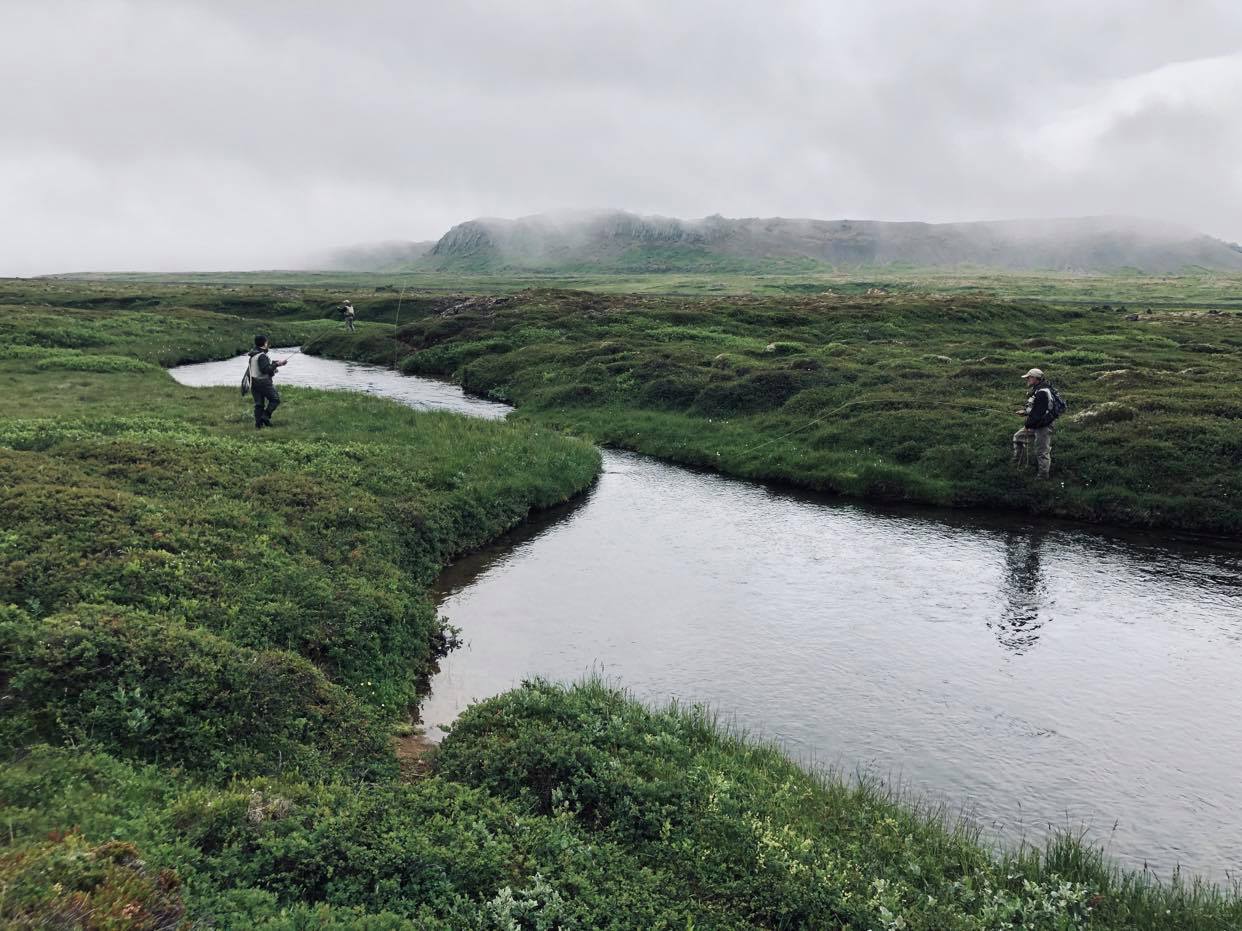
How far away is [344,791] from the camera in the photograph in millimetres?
10398

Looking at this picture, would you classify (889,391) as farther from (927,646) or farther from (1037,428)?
(927,646)

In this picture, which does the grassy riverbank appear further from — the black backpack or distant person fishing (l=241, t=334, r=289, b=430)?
distant person fishing (l=241, t=334, r=289, b=430)

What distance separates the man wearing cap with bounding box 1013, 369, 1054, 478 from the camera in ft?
95.2

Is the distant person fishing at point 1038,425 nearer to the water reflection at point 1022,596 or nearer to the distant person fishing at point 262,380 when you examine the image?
the water reflection at point 1022,596

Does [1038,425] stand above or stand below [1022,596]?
above

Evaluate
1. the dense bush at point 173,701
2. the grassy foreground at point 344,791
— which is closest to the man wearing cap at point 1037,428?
the grassy foreground at point 344,791

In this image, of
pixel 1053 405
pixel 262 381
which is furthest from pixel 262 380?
pixel 1053 405

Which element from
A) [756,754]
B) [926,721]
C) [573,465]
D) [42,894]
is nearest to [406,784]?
[42,894]

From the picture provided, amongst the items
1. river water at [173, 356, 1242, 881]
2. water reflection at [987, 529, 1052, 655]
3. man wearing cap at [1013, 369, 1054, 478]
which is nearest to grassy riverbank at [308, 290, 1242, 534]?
man wearing cap at [1013, 369, 1054, 478]

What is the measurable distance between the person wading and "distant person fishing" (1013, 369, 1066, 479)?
2805 cm

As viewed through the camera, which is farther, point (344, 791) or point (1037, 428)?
point (1037, 428)

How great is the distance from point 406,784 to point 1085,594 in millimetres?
19178

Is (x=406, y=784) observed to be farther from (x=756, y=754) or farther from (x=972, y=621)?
(x=972, y=621)

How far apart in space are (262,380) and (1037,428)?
97.8 feet
